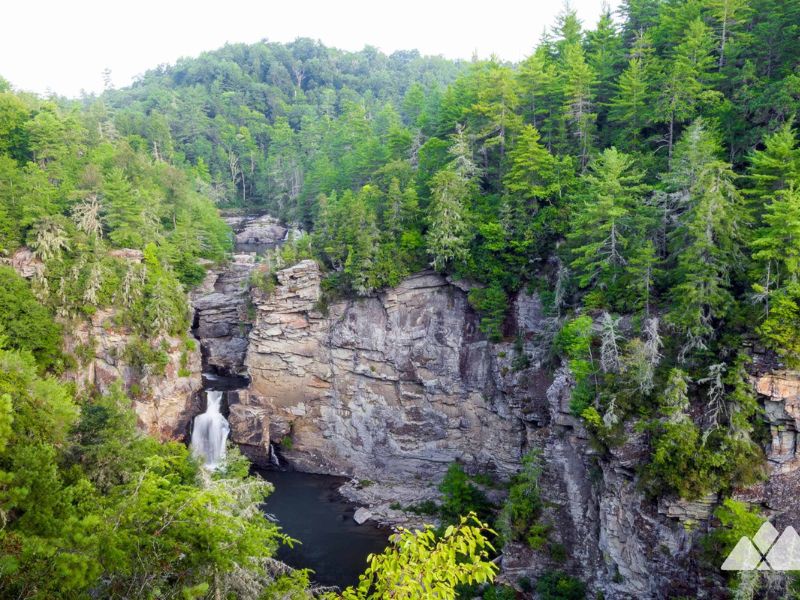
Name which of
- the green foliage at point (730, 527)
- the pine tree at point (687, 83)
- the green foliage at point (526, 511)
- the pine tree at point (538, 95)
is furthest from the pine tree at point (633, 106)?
the green foliage at point (730, 527)

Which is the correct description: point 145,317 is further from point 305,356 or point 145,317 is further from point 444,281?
point 444,281

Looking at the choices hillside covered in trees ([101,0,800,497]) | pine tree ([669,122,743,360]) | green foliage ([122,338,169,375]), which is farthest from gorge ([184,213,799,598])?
pine tree ([669,122,743,360])

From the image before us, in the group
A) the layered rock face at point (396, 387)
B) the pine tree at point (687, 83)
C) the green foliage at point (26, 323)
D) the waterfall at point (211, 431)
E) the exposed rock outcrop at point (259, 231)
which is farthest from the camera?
the exposed rock outcrop at point (259, 231)

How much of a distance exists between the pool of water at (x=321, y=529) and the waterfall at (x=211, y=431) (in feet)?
10.7

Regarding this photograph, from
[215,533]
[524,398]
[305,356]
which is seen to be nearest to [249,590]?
[215,533]

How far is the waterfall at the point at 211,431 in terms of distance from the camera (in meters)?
36.4

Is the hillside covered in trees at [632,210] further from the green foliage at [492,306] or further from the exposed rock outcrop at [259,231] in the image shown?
the exposed rock outcrop at [259,231]

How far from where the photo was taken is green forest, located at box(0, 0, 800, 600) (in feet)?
40.4

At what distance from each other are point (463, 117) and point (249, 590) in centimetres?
3225

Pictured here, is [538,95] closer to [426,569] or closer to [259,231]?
[259,231]

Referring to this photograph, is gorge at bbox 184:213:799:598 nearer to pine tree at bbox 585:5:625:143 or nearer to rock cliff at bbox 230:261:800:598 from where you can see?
rock cliff at bbox 230:261:800:598

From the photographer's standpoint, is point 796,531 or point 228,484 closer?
point 796,531

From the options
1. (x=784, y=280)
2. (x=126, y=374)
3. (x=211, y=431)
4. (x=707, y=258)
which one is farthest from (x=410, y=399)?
(x=784, y=280)

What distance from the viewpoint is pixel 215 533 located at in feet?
38.9
